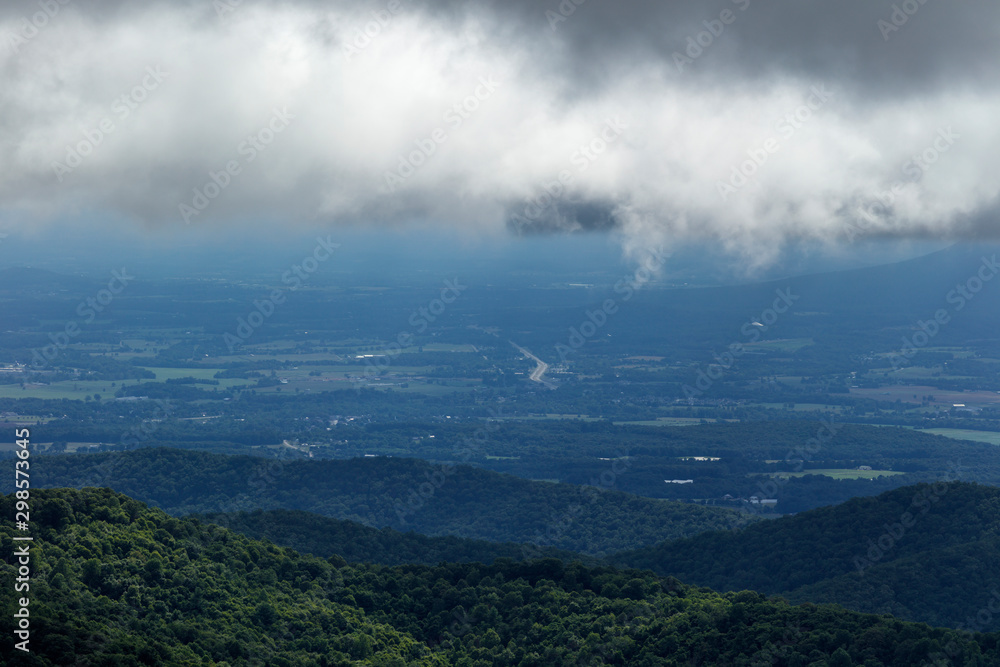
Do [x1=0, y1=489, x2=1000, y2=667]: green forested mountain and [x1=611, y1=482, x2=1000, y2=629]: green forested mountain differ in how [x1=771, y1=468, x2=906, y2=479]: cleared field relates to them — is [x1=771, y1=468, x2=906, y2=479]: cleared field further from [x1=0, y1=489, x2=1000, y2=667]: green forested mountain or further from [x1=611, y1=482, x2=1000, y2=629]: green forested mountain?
[x1=0, y1=489, x2=1000, y2=667]: green forested mountain

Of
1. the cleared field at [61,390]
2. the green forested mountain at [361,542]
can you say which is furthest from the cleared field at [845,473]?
the cleared field at [61,390]

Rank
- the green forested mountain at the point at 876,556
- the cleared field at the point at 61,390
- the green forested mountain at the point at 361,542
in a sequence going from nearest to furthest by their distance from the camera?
the green forested mountain at the point at 876,556 → the green forested mountain at the point at 361,542 → the cleared field at the point at 61,390

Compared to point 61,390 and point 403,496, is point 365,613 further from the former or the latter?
point 61,390

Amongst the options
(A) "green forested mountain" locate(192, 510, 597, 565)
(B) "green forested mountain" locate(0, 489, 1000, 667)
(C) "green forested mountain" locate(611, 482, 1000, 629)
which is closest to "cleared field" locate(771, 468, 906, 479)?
(C) "green forested mountain" locate(611, 482, 1000, 629)

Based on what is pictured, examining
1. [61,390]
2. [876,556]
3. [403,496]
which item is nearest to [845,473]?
[403,496]

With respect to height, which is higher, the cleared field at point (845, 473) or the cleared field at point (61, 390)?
the cleared field at point (61, 390)

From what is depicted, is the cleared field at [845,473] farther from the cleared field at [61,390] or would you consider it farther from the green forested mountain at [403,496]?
the cleared field at [61,390]
